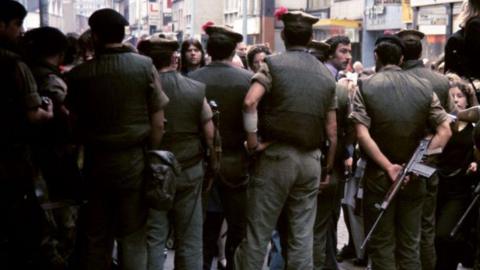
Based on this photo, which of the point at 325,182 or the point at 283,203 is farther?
the point at 325,182

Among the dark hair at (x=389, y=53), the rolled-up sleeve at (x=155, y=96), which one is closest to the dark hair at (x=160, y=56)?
the rolled-up sleeve at (x=155, y=96)

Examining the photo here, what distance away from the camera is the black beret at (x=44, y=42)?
18.2ft

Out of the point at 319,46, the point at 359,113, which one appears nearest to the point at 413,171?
the point at 359,113

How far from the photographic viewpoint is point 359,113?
6027 mm

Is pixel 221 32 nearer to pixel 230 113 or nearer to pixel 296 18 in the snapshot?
pixel 230 113

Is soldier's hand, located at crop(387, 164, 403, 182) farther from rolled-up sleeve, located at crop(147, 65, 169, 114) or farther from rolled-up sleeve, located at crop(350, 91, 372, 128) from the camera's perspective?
rolled-up sleeve, located at crop(147, 65, 169, 114)

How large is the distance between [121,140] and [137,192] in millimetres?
361

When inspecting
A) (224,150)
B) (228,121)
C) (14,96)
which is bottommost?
(224,150)

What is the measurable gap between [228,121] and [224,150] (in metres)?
0.23

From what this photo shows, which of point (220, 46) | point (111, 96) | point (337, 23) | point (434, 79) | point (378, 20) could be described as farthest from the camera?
point (337, 23)

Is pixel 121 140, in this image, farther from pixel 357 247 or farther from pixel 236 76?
pixel 357 247

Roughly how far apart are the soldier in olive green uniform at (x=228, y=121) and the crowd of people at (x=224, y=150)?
0.01 m

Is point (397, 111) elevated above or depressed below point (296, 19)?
below

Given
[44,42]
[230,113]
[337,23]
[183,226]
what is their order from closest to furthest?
[44,42]
[183,226]
[230,113]
[337,23]
